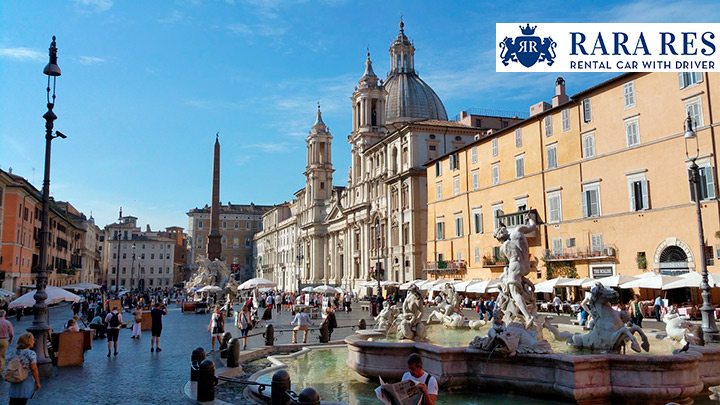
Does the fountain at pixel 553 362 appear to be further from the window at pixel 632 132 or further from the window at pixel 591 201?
the window at pixel 591 201

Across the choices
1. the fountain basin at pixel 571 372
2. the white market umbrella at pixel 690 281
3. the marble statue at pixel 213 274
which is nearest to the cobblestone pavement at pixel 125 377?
the fountain basin at pixel 571 372

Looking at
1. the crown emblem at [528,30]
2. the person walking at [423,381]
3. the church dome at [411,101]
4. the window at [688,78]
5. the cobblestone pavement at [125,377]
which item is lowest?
the cobblestone pavement at [125,377]

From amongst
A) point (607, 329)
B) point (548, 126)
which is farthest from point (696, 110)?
point (607, 329)

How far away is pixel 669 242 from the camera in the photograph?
81.9ft

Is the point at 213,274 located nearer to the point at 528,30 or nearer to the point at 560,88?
the point at 560,88

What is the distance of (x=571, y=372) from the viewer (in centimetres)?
799

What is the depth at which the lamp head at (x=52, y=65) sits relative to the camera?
462 inches

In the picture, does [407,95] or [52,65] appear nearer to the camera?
[52,65]

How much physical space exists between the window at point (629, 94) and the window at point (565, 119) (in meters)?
4.00

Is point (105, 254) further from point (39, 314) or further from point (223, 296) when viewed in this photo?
point (39, 314)

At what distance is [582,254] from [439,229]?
15.5 meters

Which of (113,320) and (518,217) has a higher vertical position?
(518,217)

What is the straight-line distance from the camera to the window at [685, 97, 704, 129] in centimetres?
2398

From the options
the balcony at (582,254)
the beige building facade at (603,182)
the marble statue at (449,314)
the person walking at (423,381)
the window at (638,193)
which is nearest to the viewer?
the person walking at (423,381)
